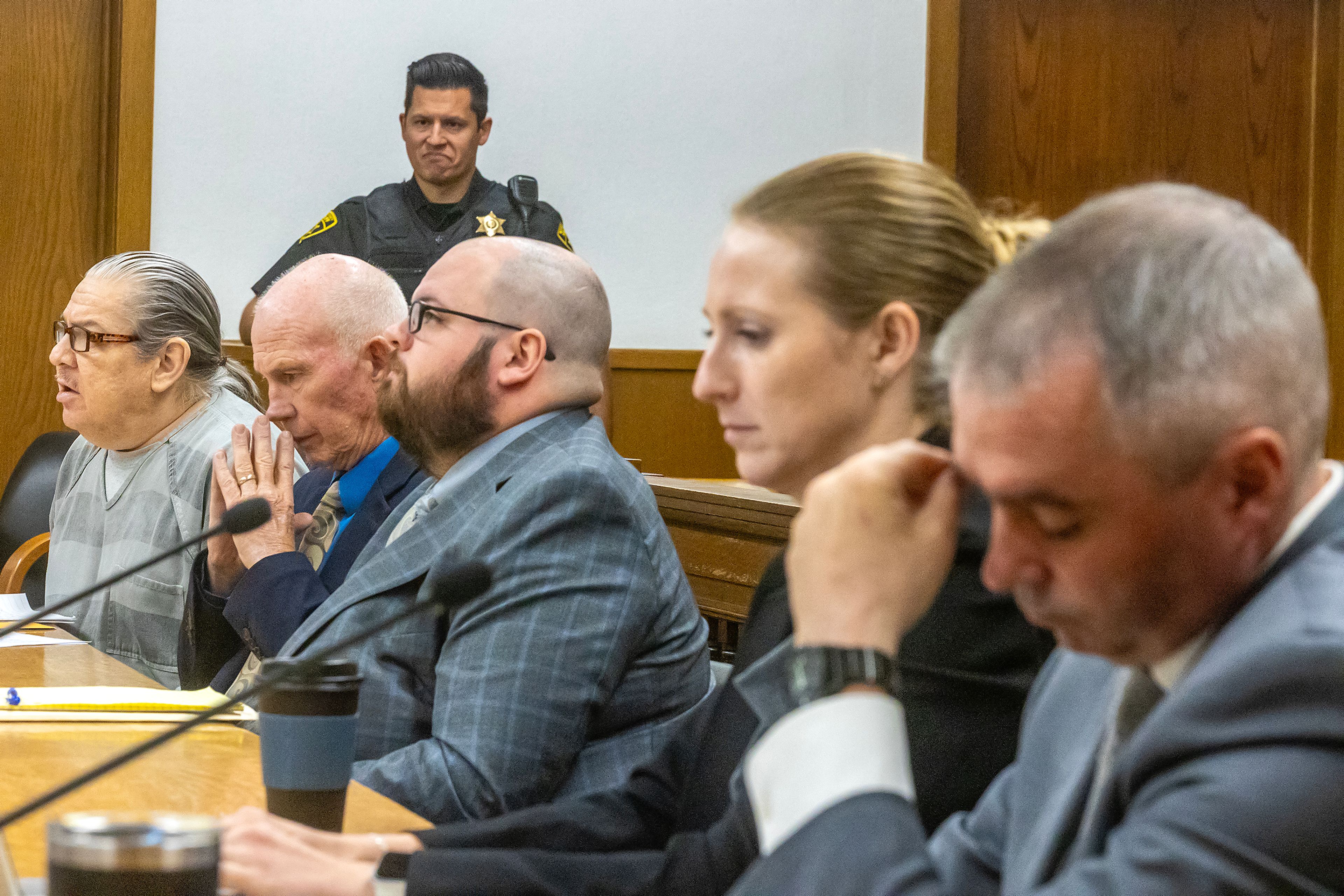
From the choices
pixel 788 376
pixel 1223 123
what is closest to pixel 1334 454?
pixel 1223 123

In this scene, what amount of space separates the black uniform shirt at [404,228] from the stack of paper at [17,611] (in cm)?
216

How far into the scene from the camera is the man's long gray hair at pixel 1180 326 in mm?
650

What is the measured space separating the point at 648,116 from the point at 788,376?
4031mm

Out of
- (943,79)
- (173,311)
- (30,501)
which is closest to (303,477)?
(173,311)

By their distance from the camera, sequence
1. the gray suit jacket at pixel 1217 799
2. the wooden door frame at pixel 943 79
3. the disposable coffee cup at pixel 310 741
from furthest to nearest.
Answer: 1. the wooden door frame at pixel 943 79
2. the disposable coffee cup at pixel 310 741
3. the gray suit jacket at pixel 1217 799

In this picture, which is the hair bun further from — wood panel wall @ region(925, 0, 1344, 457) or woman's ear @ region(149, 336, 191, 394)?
wood panel wall @ region(925, 0, 1344, 457)

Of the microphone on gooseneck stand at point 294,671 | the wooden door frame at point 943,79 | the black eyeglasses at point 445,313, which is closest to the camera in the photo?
the microphone on gooseneck stand at point 294,671

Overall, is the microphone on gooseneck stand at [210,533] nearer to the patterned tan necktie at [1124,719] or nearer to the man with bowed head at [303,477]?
the man with bowed head at [303,477]

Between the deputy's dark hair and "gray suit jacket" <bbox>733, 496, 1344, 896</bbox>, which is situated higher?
the deputy's dark hair

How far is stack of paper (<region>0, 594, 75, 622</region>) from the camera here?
239cm

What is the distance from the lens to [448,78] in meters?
4.71

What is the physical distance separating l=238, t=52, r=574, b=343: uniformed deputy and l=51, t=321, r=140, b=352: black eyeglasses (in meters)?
1.71

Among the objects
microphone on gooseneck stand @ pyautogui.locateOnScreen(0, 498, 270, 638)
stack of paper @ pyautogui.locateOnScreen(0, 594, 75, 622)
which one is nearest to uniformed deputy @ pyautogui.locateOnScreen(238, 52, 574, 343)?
stack of paper @ pyautogui.locateOnScreen(0, 594, 75, 622)

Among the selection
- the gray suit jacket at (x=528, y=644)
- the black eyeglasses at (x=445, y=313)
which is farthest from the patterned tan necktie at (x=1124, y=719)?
the black eyeglasses at (x=445, y=313)
